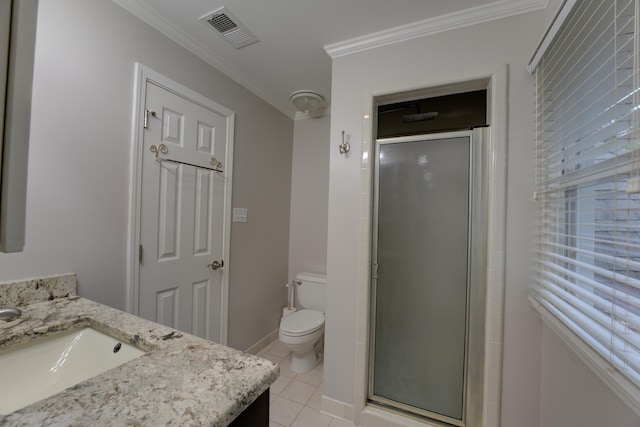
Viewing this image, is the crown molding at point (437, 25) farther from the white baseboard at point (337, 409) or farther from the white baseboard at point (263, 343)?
the white baseboard at point (263, 343)

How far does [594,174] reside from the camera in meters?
0.84

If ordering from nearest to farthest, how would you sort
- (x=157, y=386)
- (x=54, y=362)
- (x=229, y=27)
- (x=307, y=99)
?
(x=157, y=386) → (x=54, y=362) → (x=229, y=27) → (x=307, y=99)

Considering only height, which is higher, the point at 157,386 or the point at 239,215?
the point at 239,215

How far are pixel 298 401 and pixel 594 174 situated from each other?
6.64 feet

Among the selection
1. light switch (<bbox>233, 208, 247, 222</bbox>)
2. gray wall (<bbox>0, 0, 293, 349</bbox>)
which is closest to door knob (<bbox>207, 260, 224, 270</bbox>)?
light switch (<bbox>233, 208, 247, 222</bbox>)

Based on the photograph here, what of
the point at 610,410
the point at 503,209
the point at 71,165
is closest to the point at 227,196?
the point at 71,165

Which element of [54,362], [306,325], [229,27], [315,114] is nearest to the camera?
[54,362]

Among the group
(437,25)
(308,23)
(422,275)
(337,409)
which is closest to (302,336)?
(337,409)

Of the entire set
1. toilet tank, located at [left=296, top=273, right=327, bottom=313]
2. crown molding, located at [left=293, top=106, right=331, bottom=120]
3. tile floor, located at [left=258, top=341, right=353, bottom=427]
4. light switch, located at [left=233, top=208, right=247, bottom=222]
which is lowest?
tile floor, located at [left=258, top=341, right=353, bottom=427]

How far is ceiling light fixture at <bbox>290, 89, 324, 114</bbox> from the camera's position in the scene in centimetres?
215

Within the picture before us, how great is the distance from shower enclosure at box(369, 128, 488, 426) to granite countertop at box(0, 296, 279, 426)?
1130 mm

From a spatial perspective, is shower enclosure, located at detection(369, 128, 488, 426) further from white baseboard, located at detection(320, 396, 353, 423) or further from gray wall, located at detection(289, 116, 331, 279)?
gray wall, located at detection(289, 116, 331, 279)

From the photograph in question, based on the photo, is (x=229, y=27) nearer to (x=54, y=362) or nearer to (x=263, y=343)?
(x=54, y=362)

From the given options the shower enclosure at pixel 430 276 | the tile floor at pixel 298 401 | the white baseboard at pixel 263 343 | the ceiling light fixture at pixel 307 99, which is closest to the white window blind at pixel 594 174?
the shower enclosure at pixel 430 276
